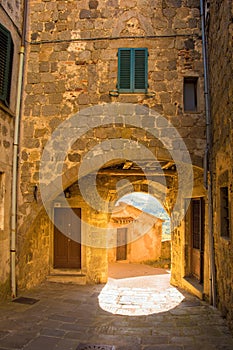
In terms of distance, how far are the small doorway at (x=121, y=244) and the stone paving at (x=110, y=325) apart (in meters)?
10.2

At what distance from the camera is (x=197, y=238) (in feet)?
24.2

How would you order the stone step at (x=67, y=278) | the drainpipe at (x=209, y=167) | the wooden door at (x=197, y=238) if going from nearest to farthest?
the drainpipe at (x=209, y=167) < the wooden door at (x=197, y=238) < the stone step at (x=67, y=278)

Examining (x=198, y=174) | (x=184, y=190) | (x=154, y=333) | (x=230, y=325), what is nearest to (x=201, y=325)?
(x=230, y=325)

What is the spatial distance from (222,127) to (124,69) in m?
2.36

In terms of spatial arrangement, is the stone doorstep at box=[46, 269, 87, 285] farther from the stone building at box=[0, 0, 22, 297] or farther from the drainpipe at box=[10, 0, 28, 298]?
the stone building at box=[0, 0, 22, 297]

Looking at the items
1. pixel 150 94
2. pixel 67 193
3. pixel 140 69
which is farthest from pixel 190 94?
pixel 67 193

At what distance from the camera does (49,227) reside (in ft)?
29.3

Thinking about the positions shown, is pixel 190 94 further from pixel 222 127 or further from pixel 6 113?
pixel 6 113

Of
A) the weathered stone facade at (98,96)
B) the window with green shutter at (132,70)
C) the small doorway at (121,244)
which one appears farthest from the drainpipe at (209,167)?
the small doorway at (121,244)

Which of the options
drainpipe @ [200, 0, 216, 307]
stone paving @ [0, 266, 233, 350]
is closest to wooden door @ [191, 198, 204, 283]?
stone paving @ [0, 266, 233, 350]

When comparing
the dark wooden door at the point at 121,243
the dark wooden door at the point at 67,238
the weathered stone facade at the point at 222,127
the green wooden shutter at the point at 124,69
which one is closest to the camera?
the weathered stone facade at the point at 222,127

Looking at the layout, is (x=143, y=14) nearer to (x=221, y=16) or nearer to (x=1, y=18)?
(x=221, y=16)

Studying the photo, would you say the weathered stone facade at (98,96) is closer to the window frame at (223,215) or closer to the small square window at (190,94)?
the small square window at (190,94)

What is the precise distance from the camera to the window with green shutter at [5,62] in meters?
5.45
